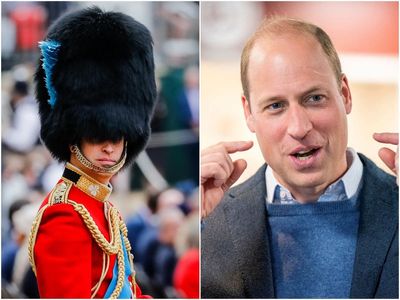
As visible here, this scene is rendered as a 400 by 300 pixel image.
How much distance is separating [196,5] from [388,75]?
1.03m

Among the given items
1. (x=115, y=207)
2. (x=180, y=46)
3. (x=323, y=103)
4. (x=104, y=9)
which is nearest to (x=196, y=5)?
(x=180, y=46)

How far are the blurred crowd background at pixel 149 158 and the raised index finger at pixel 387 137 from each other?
905mm

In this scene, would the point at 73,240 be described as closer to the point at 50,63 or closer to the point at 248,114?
the point at 50,63

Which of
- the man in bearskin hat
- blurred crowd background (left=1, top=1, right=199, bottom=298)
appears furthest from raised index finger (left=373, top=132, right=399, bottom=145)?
the man in bearskin hat

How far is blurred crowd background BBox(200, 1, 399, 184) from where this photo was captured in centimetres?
372

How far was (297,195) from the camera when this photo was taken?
3725mm

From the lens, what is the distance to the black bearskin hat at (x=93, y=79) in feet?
10.9

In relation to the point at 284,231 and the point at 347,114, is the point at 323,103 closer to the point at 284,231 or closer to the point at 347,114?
the point at 347,114

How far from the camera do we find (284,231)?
147 inches

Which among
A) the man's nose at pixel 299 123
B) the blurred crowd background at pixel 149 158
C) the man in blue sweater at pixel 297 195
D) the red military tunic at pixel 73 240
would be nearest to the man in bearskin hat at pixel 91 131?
the red military tunic at pixel 73 240

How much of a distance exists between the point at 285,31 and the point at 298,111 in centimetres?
41

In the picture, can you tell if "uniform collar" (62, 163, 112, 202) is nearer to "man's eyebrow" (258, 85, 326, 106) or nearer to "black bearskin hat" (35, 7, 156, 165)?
"black bearskin hat" (35, 7, 156, 165)

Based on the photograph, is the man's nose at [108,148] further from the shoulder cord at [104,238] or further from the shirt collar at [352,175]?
the shirt collar at [352,175]

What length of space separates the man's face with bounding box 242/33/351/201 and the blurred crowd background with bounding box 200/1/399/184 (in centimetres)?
7
